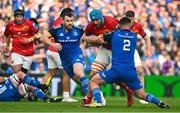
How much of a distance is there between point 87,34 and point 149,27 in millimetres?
11531

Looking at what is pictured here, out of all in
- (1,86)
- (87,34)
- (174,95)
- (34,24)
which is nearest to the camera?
(87,34)

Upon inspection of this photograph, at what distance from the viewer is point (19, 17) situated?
1998cm

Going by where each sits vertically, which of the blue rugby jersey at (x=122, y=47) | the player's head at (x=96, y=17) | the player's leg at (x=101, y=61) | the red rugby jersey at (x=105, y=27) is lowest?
the player's leg at (x=101, y=61)

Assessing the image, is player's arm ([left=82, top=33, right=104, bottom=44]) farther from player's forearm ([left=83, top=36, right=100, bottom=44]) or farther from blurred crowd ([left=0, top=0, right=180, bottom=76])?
blurred crowd ([left=0, top=0, right=180, bottom=76])

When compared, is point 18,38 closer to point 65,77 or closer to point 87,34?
point 65,77

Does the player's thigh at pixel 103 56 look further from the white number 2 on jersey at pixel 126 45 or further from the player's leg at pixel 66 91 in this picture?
the white number 2 on jersey at pixel 126 45

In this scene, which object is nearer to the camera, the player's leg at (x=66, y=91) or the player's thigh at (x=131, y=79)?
the player's thigh at (x=131, y=79)

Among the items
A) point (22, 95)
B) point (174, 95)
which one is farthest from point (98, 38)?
point (174, 95)

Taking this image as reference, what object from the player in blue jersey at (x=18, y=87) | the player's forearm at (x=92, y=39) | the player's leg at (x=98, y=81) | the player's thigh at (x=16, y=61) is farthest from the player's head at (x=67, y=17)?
the player's thigh at (x=16, y=61)

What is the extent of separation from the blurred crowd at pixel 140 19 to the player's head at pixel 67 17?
23.5 ft

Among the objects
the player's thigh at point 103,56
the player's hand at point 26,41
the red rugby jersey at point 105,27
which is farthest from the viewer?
the player's hand at point 26,41

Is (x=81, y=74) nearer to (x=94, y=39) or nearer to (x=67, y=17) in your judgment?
(x=67, y=17)

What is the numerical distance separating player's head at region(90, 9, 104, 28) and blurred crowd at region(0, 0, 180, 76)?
8180 millimetres

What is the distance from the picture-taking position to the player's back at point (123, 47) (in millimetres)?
15656
